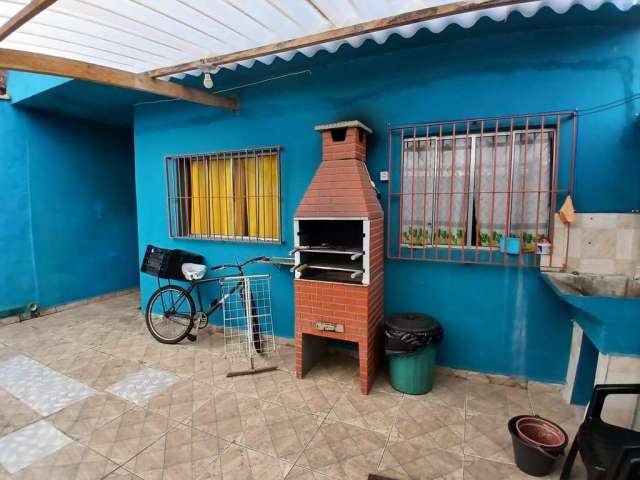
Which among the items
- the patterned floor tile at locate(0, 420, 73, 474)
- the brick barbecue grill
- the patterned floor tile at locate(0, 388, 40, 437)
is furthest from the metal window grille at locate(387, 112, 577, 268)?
the patterned floor tile at locate(0, 388, 40, 437)

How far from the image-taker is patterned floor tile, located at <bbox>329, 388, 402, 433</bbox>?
2.49m

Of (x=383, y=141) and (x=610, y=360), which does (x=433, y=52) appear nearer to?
(x=383, y=141)

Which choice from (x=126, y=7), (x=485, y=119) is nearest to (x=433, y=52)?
(x=485, y=119)

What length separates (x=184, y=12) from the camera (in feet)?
7.33

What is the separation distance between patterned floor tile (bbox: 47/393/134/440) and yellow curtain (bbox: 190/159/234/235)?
2.11 m

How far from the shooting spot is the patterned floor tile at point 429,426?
229 centimetres


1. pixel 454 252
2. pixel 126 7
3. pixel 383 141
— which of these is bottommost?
pixel 454 252

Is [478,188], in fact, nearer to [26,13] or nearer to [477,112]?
[477,112]

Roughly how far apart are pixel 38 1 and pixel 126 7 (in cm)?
50

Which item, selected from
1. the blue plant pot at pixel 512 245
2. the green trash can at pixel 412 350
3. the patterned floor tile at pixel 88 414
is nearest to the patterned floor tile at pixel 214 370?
the patterned floor tile at pixel 88 414

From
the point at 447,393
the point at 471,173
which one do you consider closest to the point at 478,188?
the point at 471,173

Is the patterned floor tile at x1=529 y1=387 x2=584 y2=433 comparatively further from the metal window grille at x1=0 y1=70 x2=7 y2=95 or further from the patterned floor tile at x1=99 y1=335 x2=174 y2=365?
the metal window grille at x1=0 y1=70 x2=7 y2=95

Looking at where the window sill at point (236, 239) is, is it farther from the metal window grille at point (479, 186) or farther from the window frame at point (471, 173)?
the window frame at point (471, 173)

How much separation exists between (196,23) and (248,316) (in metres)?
2.57
